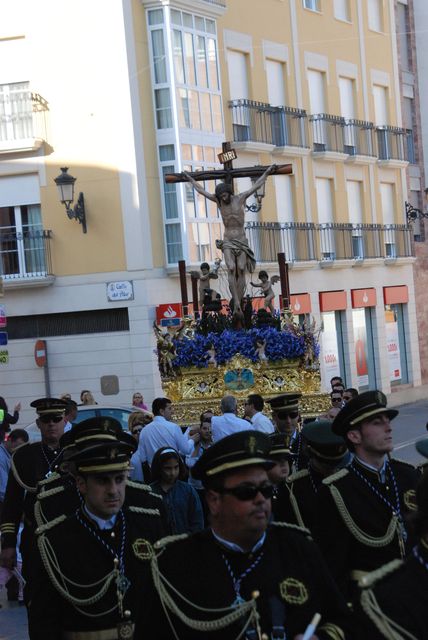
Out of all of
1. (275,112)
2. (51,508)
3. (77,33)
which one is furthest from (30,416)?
(51,508)

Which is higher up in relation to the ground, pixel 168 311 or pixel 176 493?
pixel 168 311

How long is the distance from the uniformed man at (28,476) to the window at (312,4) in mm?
26399

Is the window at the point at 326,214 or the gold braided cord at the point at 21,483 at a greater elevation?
the window at the point at 326,214

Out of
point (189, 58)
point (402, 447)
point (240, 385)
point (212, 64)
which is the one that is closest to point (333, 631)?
point (240, 385)

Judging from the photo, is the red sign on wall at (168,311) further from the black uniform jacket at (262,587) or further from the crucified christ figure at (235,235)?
the black uniform jacket at (262,587)

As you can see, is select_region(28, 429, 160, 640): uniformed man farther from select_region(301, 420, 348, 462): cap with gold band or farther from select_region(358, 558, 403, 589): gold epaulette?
select_region(358, 558, 403, 589): gold epaulette

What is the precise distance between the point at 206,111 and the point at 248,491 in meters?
25.2

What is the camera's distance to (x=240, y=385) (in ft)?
46.9

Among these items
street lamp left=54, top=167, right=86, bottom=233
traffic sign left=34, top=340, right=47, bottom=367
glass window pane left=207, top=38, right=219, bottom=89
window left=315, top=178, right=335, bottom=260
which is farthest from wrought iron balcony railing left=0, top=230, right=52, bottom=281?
window left=315, top=178, right=335, bottom=260

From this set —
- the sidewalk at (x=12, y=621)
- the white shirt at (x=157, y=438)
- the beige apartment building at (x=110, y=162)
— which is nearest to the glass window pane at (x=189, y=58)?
the beige apartment building at (x=110, y=162)

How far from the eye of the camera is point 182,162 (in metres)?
27.7

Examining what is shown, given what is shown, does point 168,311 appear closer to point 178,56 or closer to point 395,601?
point 178,56

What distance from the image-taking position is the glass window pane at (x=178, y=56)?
27875 mm

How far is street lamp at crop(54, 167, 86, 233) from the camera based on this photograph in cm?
2612
